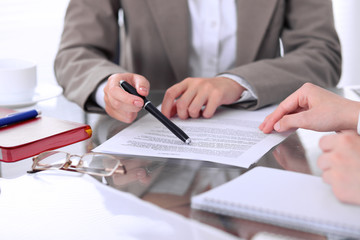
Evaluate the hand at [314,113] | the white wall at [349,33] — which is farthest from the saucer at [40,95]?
the white wall at [349,33]

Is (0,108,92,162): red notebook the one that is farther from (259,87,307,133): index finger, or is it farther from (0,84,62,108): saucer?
(259,87,307,133): index finger

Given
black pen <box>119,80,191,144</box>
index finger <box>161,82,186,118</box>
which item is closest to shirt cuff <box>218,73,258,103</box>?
index finger <box>161,82,186,118</box>

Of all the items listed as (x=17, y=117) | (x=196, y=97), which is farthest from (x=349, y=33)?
(x=17, y=117)

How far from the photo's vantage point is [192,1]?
4.27 feet

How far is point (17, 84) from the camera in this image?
3.37ft

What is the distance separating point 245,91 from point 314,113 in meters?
0.23

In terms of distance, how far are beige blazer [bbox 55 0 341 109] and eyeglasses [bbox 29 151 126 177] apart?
1.32ft

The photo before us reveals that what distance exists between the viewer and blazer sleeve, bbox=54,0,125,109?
1075mm

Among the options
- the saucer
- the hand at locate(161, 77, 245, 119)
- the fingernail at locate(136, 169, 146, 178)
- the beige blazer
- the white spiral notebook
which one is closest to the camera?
the white spiral notebook

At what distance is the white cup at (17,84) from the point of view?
101cm

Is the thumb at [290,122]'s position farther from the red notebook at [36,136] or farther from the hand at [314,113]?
the red notebook at [36,136]

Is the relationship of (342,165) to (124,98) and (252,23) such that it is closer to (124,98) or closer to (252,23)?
(124,98)

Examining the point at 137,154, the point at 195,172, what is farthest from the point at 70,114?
the point at 195,172

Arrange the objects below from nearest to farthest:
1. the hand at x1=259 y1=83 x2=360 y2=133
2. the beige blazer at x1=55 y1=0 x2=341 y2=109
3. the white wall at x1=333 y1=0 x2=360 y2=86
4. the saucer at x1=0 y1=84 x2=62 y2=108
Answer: the hand at x1=259 y1=83 x2=360 y2=133 < the saucer at x1=0 y1=84 x2=62 y2=108 < the beige blazer at x1=55 y1=0 x2=341 y2=109 < the white wall at x1=333 y1=0 x2=360 y2=86
